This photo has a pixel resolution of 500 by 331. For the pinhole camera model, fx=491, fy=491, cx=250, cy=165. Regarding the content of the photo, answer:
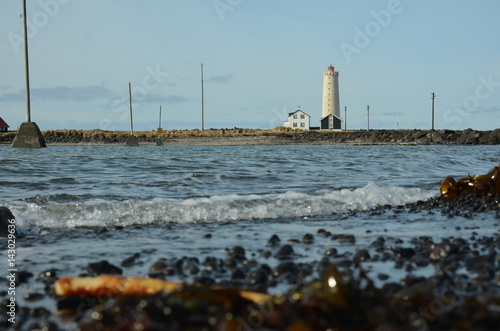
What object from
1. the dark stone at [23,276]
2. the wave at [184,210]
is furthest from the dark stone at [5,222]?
the dark stone at [23,276]

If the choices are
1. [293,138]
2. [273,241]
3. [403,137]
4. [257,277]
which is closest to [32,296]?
[257,277]

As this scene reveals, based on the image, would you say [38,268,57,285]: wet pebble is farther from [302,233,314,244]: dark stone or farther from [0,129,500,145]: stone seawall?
[0,129,500,145]: stone seawall

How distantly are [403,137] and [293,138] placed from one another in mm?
17970

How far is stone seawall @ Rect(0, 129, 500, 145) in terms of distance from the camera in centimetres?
7294

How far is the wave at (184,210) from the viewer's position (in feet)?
25.1

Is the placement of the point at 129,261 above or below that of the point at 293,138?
below

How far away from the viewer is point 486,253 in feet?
15.5

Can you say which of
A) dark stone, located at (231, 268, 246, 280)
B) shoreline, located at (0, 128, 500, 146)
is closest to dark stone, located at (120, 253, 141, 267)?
dark stone, located at (231, 268, 246, 280)

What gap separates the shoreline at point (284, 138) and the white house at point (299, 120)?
40.7ft

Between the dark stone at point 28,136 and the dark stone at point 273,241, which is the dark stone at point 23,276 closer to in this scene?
the dark stone at point 273,241

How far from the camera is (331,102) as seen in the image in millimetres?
91000

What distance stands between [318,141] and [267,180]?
207 feet

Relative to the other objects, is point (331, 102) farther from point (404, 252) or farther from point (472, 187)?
point (404, 252)

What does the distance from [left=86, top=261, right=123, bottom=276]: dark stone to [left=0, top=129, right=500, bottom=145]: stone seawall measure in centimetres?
6816
